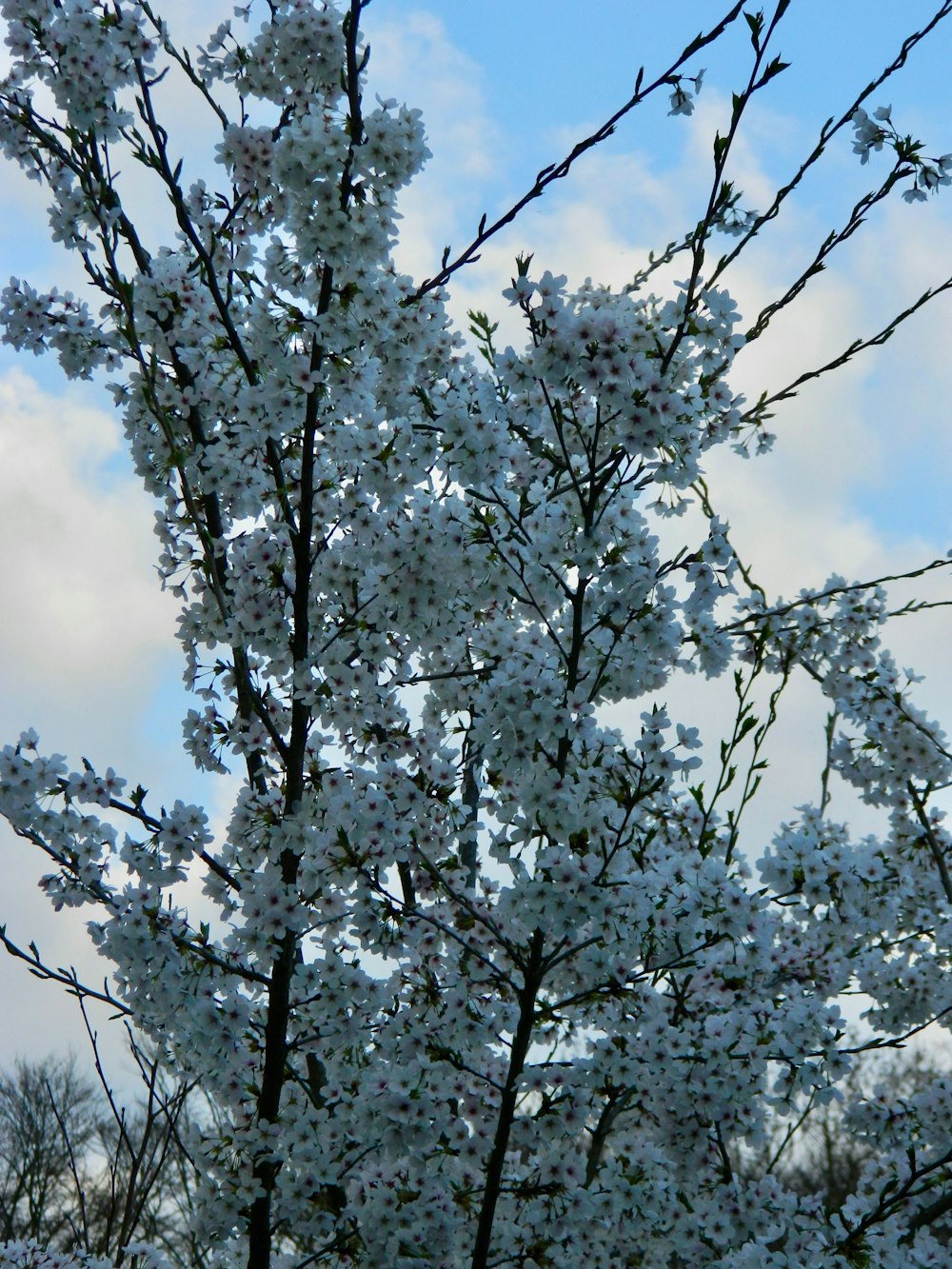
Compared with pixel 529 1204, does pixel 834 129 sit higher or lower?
higher

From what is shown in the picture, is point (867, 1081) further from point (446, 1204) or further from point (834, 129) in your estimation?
point (834, 129)

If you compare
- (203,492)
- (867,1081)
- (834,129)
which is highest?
(867,1081)

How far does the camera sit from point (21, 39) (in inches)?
193

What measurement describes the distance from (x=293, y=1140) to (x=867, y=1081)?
57.5 ft

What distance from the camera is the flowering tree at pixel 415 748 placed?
3.81 m

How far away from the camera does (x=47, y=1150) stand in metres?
16.1

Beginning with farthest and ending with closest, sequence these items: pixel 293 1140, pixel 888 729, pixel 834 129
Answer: pixel 888 729, pixel 293 1140, pixel 834 129

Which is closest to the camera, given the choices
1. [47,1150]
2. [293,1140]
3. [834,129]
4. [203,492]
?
[834,129]

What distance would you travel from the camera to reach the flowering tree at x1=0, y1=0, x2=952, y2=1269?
381 cm

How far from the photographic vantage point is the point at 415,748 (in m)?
4.89

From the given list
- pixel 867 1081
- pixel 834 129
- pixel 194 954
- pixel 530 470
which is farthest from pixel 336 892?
pixel 867 1081

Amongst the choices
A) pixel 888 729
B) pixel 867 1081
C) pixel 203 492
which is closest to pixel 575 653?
pixel 203 492

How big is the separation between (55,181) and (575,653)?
10.9 ft

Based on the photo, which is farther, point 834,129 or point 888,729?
point 888,729
